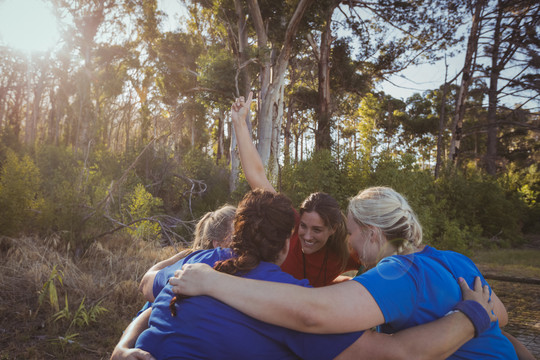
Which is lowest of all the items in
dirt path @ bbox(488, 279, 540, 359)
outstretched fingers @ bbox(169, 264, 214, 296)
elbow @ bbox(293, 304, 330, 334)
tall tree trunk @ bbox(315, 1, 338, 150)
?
dirt path @ bbox(488, 279, 540, 359)

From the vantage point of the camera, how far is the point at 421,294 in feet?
4.83

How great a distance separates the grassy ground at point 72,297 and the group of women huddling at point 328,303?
2.13 m

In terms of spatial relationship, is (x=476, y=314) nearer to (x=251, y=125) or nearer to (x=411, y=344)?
(x=411, y=344)

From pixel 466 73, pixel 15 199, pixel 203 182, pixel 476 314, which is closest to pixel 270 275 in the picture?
pixel 476 314

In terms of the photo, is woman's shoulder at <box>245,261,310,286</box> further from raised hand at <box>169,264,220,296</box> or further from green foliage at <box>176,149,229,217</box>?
green foliage at <box>176,149,229,217</box>

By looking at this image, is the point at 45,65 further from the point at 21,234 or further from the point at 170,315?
the point at 170,315

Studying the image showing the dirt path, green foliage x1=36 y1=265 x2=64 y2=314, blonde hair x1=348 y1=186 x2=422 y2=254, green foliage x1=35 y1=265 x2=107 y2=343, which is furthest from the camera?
green foliage x1=36 y1=265 x2=64 y2=314

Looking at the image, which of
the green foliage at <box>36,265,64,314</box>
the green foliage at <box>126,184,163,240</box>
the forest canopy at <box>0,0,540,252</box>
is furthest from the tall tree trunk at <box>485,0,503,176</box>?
the green foliage at <box>36,265,64,314</box>

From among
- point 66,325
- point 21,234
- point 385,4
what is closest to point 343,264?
point 66,325

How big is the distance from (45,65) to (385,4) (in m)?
17.0

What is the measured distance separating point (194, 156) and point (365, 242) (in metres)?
13.1

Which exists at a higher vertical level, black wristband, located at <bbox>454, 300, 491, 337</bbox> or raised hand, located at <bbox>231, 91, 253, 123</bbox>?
raised hand, located at <bbox>231, 91, 253, 123</bbox>

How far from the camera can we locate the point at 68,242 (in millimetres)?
5477

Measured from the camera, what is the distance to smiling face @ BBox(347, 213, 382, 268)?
1818 mm
